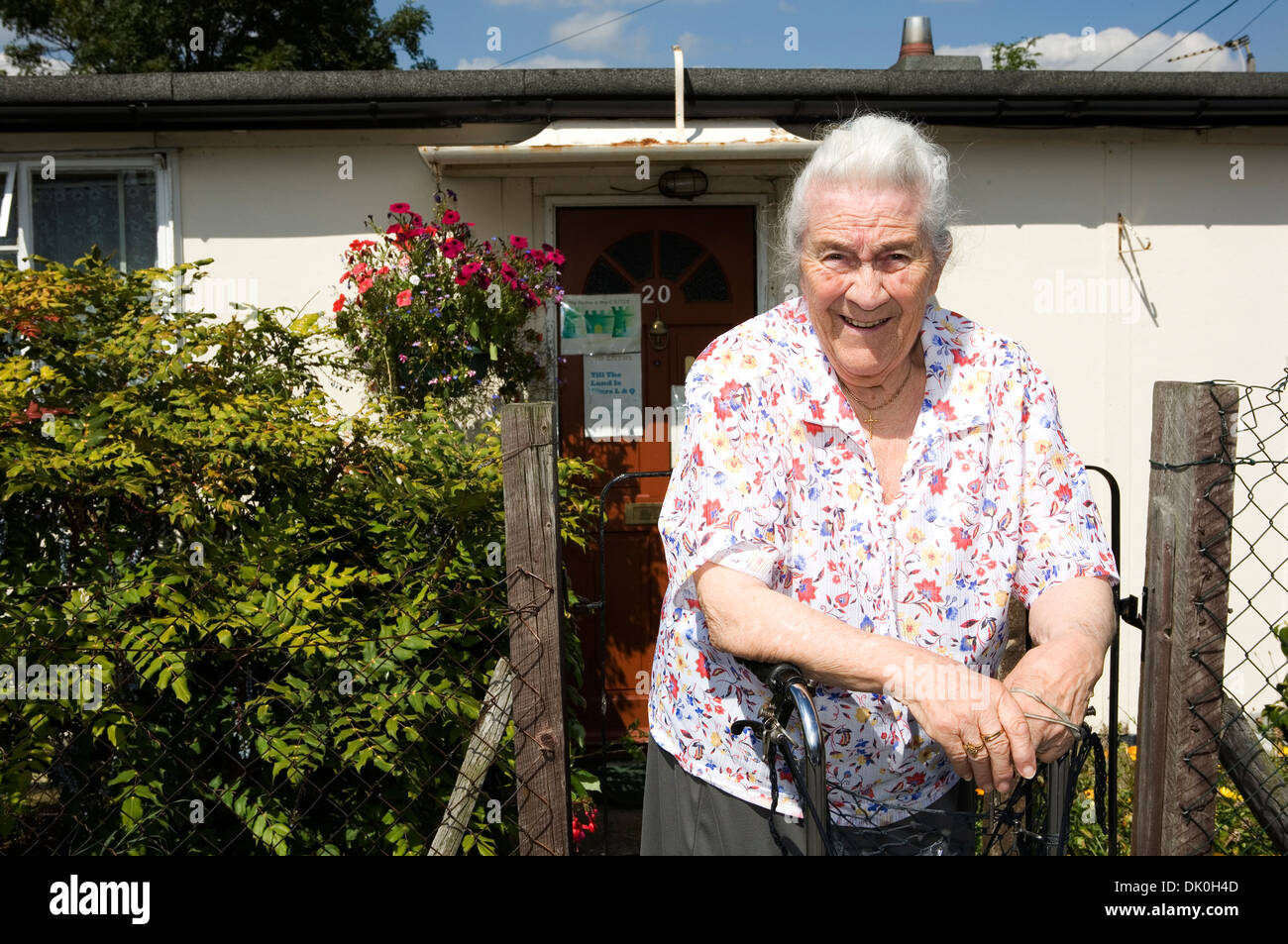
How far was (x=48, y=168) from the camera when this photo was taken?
497cm

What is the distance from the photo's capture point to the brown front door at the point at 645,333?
5.29 meters

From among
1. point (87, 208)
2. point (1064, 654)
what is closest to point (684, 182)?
point (87, 208)

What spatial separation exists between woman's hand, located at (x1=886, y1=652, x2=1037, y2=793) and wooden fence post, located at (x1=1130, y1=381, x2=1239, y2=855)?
1.01 meters

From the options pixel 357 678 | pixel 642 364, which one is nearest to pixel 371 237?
pixel 642 364

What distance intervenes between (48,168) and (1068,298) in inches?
207

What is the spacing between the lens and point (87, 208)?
16.6 feet

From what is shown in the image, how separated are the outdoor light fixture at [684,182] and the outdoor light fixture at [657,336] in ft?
2.18

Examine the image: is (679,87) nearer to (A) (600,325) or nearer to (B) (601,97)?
(B) (601,97)

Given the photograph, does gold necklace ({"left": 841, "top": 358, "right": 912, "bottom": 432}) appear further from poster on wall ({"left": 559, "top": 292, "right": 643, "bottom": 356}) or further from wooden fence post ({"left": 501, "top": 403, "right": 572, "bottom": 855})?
poster on wall ({"left": 559, "top": 292, "right": 643, "bottom": 356})

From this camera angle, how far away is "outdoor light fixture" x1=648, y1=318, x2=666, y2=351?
5.26 metres

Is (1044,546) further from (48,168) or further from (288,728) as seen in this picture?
(48,168)

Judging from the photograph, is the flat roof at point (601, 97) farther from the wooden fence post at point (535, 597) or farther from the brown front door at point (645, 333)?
the wooden fence post at point (535, 597)

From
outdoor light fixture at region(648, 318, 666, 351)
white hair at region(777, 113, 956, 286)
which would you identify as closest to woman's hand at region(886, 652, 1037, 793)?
white hair at region(777, 113, 956, 286)

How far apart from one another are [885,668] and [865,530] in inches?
12.2
